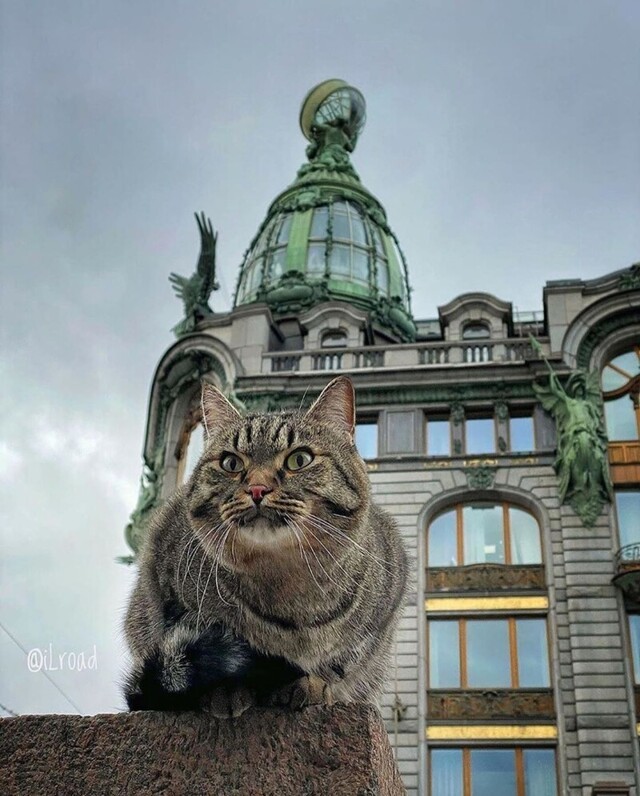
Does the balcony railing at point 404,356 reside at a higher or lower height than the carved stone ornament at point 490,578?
higher

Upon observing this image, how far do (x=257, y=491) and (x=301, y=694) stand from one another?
2.63ft

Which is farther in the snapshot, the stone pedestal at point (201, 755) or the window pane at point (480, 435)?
the window pane at point (480, 435)

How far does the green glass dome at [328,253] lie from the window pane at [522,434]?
1079cm

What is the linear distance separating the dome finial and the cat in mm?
47965

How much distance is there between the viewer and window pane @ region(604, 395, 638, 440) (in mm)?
30203

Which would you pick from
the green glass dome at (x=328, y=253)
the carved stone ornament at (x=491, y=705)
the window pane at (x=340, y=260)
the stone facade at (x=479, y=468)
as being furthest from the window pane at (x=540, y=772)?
the window pane at (x=340, y=260)

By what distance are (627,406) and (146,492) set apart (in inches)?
674

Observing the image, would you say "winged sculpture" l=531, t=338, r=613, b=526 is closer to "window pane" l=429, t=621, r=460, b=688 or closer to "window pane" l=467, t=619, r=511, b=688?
"window pane" l=467, t=619, r=511, b=688

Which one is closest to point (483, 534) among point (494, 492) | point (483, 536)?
point (483, 536)

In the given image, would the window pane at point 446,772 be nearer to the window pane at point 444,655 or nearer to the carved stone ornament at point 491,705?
the carved stone ornament at point 491,705

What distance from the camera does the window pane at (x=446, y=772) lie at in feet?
84.7

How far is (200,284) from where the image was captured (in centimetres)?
3872

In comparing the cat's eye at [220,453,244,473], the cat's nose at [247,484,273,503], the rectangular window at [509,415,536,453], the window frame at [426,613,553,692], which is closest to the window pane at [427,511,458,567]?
the window frame at [426,613,553,692]

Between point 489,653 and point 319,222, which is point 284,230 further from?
point 489,653
